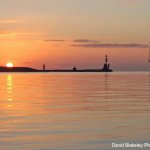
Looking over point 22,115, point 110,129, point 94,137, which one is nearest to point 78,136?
point 94,137

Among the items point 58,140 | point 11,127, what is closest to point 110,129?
point 58,140

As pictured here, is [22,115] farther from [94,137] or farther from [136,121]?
[94,137]

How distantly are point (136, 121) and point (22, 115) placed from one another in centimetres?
656

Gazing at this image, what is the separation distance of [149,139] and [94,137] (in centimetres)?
204

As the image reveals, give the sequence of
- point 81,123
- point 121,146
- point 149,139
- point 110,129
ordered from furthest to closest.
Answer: point 81,123
point 110,129
point 149,139
point 121,146

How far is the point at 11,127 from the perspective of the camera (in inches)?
722

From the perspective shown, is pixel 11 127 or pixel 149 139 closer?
pixel 149 139

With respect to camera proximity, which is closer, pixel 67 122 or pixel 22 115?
pixel 67 122

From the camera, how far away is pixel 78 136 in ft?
52.3

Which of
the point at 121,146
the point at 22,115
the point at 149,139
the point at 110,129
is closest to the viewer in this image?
the point at 121,146

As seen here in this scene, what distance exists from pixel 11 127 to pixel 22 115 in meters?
4.70

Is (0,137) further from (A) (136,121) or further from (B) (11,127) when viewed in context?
(A) (136,121)

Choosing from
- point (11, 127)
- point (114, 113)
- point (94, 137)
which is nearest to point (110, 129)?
point (94, 137)

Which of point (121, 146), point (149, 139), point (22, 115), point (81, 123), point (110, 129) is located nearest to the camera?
point (121, 146)
